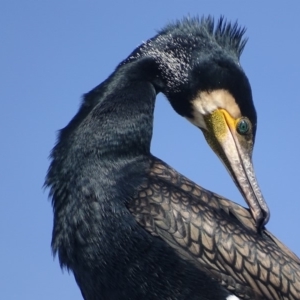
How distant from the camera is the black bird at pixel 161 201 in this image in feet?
23.9

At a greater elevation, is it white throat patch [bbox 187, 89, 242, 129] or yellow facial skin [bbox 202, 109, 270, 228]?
white throat patch [bbox 187, 89, 242, 129]

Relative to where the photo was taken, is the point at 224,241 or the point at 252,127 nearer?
the point at 224,241

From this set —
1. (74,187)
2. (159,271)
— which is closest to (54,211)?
(74,187)

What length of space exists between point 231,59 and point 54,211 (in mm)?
1872

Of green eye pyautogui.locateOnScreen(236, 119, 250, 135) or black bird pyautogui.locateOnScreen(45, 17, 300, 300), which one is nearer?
black bird pyautogui.locateOnScreen(45, 17, 300, 300)

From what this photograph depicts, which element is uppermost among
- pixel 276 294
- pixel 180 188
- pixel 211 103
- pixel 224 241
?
pixel 211 103

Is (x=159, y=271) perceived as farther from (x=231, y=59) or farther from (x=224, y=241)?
(x=231, y=59)

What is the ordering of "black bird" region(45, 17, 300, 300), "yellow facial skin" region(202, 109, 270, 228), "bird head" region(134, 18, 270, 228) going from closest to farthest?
"black bird" region(45, 17, 300, 300)
"yellow facial skin" region(202, 109, 270, 228)
"bird head" region(134, 18, 270, 228)

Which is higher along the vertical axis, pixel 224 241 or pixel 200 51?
pixel 200 51

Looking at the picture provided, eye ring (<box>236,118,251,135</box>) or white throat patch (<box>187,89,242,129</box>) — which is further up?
white throat patch (<box>187,89,242,129</box>)

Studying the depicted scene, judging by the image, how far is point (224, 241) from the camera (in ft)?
24.3

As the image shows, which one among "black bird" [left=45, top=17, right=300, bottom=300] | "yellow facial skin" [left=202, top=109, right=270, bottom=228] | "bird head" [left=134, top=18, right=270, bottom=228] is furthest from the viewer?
"bird head" [left=134, top=18, right=270, bottom=228]

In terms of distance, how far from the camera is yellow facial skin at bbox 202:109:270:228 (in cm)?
771

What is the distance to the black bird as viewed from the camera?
287 inches
